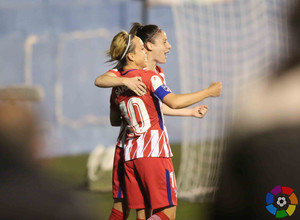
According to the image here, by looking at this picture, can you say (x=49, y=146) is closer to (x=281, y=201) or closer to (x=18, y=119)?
(x=18, y=119)

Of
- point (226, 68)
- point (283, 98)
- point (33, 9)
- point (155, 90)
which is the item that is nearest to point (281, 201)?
point (155, 90)

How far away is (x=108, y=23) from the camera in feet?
31.4

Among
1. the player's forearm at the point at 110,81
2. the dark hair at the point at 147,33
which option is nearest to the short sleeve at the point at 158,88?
the player's forearm at the point at 110,81

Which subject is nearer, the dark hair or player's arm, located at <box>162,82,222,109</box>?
player's arm, located at <box>162,82,222,109</box>

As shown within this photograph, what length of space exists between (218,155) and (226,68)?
1169mm

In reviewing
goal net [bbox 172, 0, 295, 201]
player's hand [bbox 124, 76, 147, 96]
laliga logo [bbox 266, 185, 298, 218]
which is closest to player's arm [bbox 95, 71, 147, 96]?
→ player's hand [bbox 124, 76, 147, 96]

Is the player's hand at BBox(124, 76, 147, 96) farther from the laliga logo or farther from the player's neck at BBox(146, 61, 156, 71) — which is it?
the laliga logo

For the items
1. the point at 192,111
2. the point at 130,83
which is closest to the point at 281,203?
the point at 192,111

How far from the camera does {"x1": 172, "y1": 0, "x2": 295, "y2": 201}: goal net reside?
586 cm

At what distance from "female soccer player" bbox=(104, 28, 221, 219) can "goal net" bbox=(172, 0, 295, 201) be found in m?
2.70

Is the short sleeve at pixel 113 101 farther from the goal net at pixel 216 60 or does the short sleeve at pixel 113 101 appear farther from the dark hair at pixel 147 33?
the goal net at pixel 216 60

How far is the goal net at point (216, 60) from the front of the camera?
19.2 ft

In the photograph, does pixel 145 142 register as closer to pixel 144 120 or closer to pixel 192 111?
pixel 144 120

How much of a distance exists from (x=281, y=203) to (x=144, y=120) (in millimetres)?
1837
